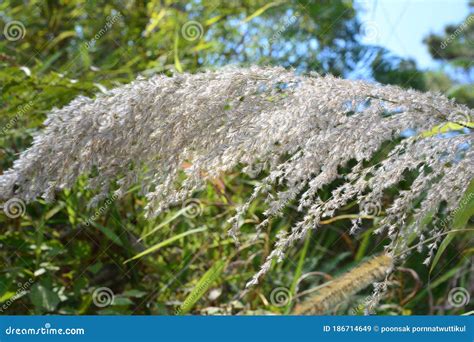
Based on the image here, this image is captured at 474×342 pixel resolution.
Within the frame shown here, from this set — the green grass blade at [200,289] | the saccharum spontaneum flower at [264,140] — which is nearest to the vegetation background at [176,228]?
the green grass blade at [200,289]

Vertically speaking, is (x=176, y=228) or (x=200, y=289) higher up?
(x=176, y=228)

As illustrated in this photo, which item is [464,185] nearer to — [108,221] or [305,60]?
[108,221]

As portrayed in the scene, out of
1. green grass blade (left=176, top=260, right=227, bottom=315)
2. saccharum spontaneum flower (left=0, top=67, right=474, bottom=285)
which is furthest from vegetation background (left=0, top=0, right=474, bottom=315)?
saccharum spontaneum flower (left=0, top=67, right=474, bottom=285)

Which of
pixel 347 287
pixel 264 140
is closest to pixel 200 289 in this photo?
pixel 347 287

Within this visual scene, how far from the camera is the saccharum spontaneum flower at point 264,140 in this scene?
80cm

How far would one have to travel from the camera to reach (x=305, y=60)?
2.16m

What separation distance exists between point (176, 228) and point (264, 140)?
103 centimetres

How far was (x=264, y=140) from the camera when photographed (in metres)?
0.83

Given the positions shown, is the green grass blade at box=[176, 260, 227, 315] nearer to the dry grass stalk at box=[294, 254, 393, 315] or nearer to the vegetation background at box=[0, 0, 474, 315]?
the vegetation background at box=[0, 0, 474, 315]

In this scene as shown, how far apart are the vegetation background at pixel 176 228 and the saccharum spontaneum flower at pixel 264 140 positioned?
351 mm

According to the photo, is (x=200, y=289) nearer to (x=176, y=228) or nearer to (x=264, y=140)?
(x=176, y=228)

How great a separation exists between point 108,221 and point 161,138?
Answer: 2.82ft

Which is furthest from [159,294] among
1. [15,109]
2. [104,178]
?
[104,178]

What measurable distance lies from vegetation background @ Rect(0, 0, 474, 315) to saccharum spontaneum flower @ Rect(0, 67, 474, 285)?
35 cm
